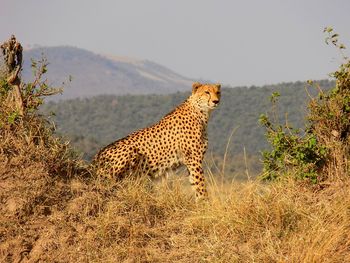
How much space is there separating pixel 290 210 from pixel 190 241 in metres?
0.85

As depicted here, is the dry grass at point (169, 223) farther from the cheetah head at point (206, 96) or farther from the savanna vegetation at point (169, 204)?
the cheetah head at point (206, 96)

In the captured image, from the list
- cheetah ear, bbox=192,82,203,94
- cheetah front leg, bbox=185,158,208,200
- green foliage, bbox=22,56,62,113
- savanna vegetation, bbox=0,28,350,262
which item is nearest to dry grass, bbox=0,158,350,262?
savanna vegetation, bbox=0,28,350,262

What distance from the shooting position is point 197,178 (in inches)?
301

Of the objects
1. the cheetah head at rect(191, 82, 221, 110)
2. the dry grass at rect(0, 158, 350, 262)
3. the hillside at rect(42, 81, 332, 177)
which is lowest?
the hillside at rect(42, 81, 332, 177)

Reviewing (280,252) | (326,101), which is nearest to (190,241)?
(280,252)

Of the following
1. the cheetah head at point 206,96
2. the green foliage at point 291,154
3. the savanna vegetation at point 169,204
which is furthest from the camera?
the cheetah head at point 206,96

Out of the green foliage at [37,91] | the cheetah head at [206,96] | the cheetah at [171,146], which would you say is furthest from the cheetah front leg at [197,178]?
the green foliage at [37,91]

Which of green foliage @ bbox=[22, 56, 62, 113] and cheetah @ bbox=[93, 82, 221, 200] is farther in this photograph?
cheetah @ bbox=[93, 82, 221, 200]

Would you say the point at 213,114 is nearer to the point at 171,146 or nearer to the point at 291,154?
the point at 171,146

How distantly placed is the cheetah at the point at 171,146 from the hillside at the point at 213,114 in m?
29.7

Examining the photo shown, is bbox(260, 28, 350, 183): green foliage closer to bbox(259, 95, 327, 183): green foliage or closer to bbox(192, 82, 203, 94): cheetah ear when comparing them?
bbox(259, 95, 327, 183): green foliage

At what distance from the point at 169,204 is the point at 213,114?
4285 cm

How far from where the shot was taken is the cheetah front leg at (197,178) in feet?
25.0

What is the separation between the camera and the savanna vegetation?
5.58 metres
